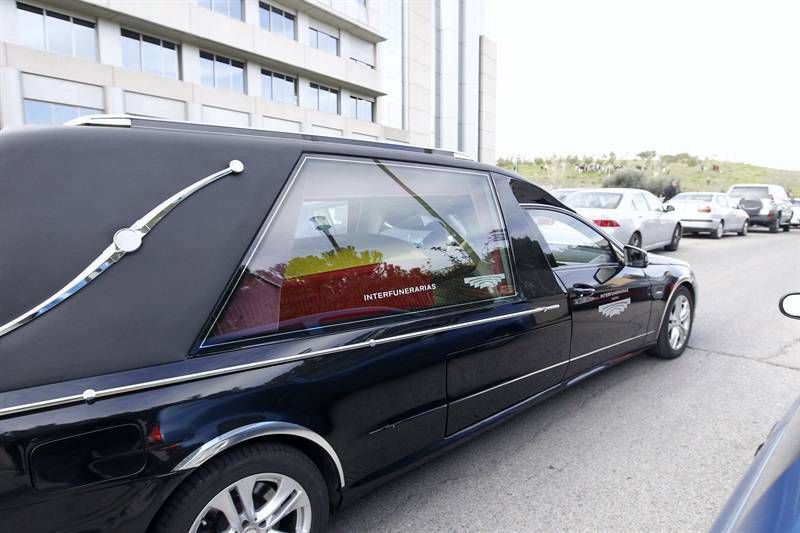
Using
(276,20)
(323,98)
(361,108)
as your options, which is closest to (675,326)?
(276,20)

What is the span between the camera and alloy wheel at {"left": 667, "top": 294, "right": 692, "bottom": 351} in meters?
4.61

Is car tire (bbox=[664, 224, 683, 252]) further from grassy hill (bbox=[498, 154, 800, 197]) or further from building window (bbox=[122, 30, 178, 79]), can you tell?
grassy hill (bbox=[498, 154, 800, 197])

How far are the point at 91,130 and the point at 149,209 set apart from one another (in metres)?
0.34

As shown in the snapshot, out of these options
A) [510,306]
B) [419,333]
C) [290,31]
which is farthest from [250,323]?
[290,31]

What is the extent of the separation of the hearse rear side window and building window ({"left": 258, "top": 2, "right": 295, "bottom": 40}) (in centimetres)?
3226

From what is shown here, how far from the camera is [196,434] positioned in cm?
171

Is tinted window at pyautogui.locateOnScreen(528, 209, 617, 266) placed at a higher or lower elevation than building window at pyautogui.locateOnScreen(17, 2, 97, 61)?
lower

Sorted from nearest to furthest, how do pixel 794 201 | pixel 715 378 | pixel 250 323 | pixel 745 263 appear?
pixel 250 323 < pixel 715 378 < pixel 745 263 < pixel 794 201

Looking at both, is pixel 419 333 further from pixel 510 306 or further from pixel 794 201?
pixel 794 201

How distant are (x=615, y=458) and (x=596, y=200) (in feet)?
30.8

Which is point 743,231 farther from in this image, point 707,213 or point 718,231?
point 707,213

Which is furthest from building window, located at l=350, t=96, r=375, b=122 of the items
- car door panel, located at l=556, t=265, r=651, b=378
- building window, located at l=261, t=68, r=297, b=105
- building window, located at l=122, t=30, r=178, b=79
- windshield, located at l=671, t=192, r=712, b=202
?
car door panel, located at l=556, t=265, r=651, b=378

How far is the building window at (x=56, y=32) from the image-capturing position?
859 inches

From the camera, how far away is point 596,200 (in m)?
11.5
